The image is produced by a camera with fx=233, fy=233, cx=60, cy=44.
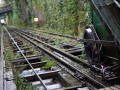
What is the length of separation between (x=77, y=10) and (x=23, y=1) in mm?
19604

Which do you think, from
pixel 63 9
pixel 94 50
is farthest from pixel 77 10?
pixel 94 50

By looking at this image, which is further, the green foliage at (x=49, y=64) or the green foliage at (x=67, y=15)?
the green foliage at (x=67, y=15)

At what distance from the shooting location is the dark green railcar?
357 centimetres

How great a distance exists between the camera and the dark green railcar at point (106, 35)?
11.7 ft

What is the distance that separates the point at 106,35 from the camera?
13.7 ft

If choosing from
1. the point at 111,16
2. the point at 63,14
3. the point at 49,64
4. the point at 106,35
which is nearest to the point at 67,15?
the point at 63,14

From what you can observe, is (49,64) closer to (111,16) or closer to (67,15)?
(111,16)

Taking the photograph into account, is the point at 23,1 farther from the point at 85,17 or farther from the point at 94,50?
the point at 94,50

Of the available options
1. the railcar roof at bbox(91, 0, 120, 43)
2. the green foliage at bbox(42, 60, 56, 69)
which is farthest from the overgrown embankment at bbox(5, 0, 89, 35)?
the railcar roof at bbox(91, 0, 120, 43)

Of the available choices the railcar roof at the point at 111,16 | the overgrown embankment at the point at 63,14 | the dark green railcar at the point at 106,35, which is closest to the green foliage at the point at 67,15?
the overgrown embankment at the point at 63,14

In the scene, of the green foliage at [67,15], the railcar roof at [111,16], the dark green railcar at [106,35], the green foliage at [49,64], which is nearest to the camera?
A: the railcar roof at [111,16]

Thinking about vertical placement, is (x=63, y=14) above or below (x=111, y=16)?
above

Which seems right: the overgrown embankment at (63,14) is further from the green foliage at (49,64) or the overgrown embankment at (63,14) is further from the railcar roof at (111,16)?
the railcar roof at (111,16)

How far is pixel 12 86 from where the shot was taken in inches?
173
